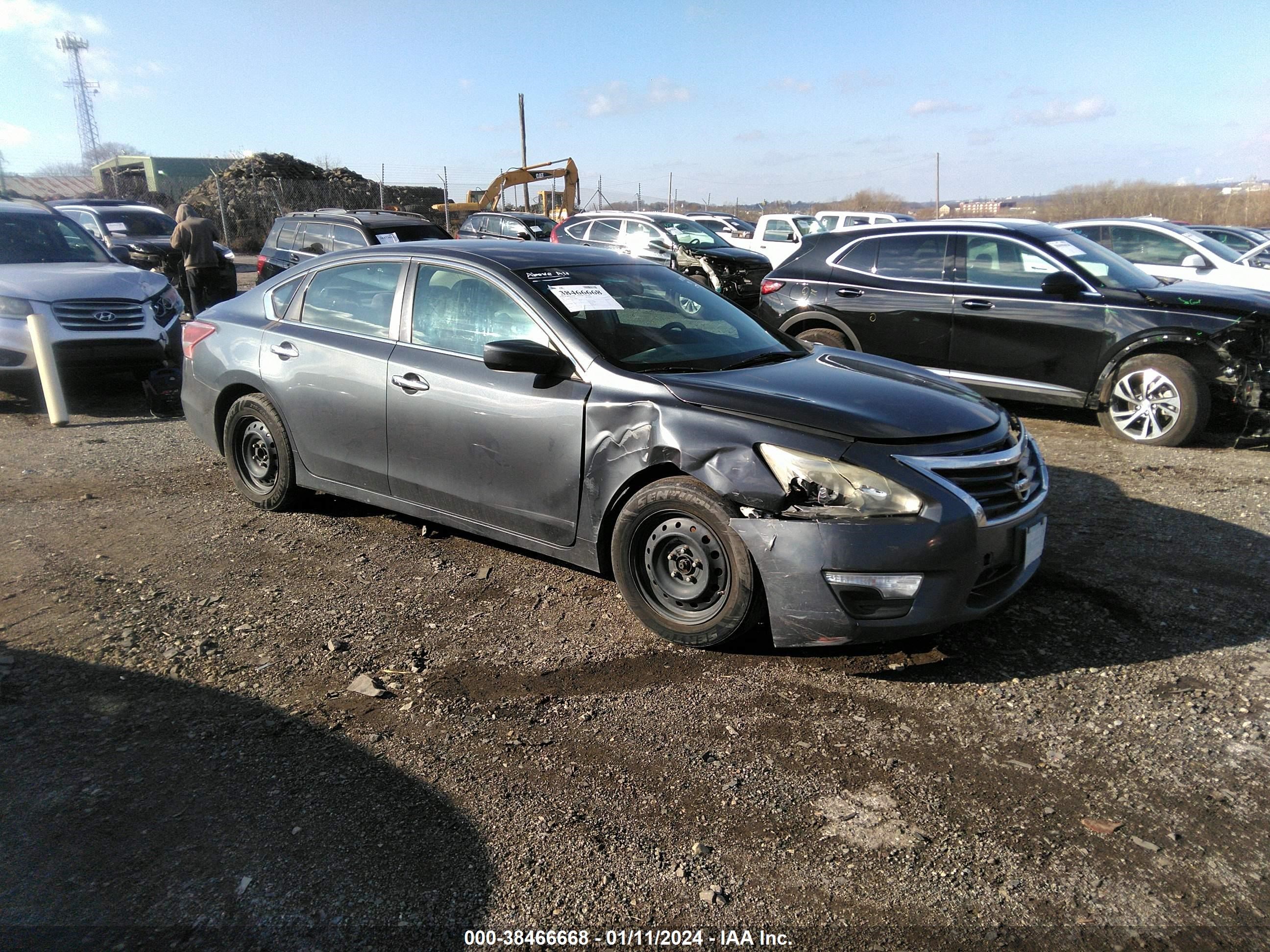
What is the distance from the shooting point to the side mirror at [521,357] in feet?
13.1

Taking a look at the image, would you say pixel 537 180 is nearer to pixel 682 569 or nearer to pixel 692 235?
pixel 692 235

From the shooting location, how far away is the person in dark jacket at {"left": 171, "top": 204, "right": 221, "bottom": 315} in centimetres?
1206

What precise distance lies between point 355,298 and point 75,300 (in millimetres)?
5153

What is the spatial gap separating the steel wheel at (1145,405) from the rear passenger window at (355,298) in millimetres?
5820

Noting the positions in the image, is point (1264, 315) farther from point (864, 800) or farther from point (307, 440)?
point (307, 440)

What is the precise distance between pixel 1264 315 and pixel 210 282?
1240 centimetres

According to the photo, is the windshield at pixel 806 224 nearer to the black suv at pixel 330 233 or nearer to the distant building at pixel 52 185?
the black suv at pixel 330 233

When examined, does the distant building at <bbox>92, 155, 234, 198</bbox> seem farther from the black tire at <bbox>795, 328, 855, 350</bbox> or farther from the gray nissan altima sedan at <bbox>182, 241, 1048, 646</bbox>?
the gray nissan altima sedan at <bbox>182, 241, 1048, 646</bbox>

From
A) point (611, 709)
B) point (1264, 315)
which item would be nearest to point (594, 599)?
point (611, 709)

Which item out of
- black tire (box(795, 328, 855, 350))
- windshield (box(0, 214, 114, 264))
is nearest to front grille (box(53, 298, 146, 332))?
windshield (box(0, 214, 114, 264))

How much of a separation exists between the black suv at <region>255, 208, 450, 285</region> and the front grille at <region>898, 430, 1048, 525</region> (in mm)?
9736

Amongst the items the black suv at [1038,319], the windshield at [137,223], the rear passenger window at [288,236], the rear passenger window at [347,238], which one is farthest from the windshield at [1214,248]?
the windshield at [137,223]

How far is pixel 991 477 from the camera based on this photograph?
144 inches

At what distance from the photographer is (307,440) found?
16.9 ft
